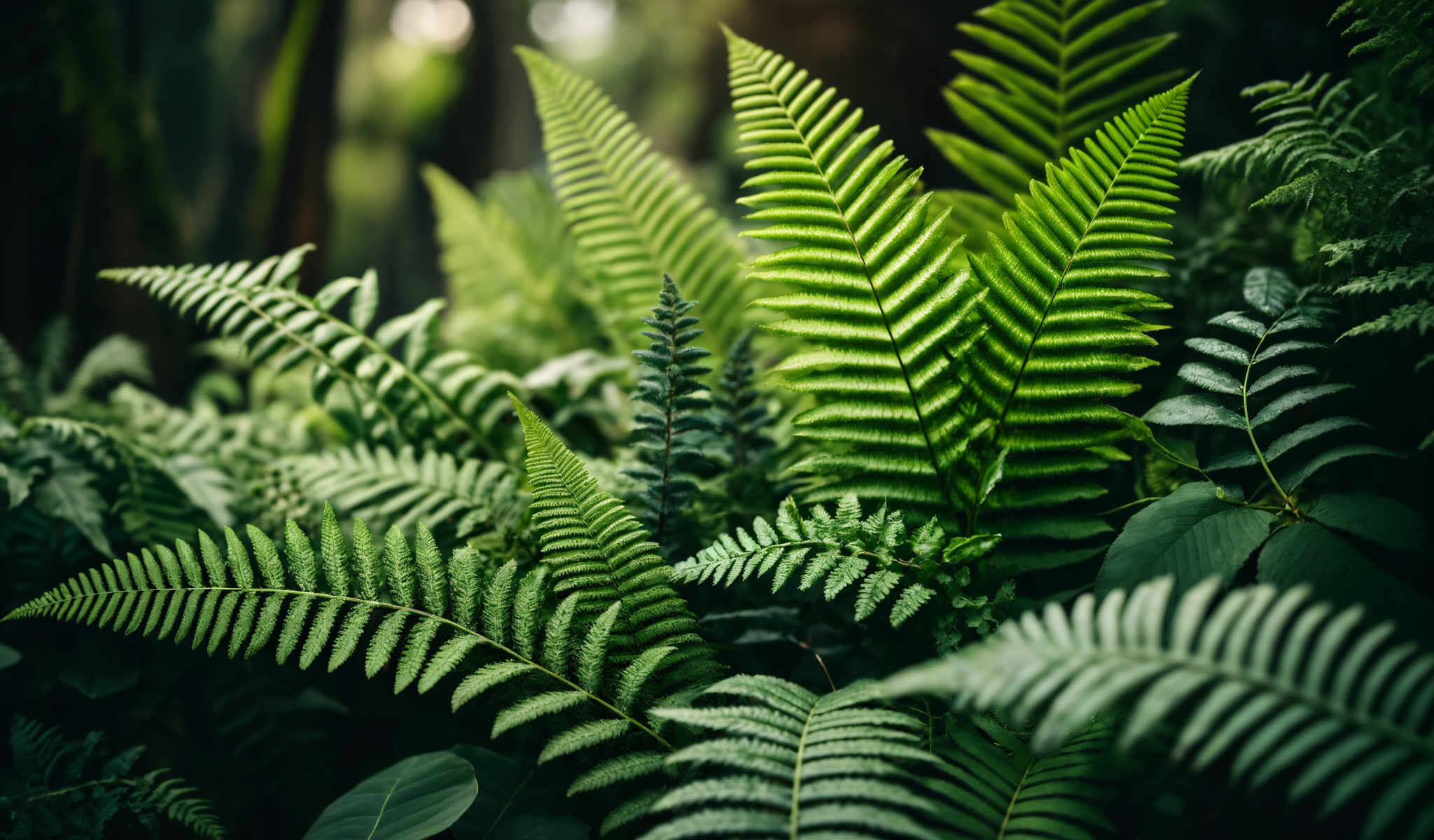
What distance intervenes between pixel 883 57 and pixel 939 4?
208 mm

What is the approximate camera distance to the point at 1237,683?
57 centimetres

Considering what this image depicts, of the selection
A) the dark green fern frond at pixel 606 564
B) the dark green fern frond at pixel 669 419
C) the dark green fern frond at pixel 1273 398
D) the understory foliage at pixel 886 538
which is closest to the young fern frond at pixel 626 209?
the understory foliage at pixel 886 538

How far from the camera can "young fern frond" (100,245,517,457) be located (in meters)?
1.35

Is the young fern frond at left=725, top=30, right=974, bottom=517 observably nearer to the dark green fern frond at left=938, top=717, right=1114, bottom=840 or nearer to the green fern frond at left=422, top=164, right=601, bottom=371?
the dark green fern frond at left=938, top=717, right=1114, bottom=840

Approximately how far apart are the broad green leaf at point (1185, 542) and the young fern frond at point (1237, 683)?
189 millimetres

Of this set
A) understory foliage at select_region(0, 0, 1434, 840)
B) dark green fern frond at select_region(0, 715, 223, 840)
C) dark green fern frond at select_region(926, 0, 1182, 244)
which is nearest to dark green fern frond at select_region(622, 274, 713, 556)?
understory foliage at select_region(0, 0, 1434, 840)

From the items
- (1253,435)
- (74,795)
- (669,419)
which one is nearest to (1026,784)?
(1253,435)

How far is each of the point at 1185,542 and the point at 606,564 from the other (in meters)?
0.77

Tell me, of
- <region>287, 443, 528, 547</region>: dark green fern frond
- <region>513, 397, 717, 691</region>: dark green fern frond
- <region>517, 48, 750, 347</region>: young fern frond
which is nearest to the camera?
<region>513, 397, 717, 691</region>: dark green fern frond

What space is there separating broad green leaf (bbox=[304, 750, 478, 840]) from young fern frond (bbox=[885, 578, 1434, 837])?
0.65 m

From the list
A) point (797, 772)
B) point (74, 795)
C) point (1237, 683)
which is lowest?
point (74, 795)

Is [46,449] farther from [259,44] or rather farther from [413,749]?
[259,44]

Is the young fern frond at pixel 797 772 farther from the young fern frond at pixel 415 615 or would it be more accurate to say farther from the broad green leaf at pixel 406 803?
the broad green leaf at pixel 406 803

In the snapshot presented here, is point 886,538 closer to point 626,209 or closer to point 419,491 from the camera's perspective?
point 419,491
